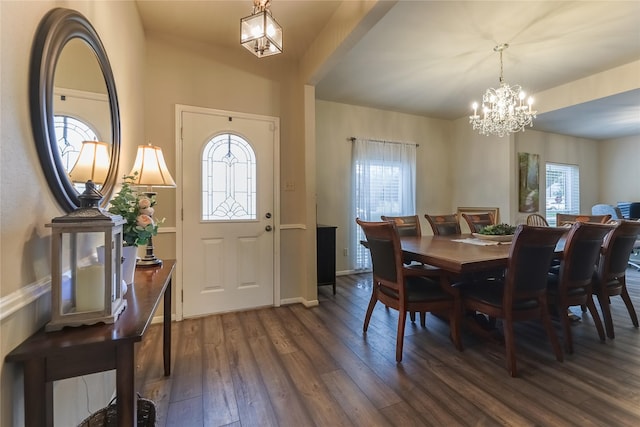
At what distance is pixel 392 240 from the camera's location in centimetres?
209

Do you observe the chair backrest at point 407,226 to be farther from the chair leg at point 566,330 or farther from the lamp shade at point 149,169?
the lamp shade at point 149,169

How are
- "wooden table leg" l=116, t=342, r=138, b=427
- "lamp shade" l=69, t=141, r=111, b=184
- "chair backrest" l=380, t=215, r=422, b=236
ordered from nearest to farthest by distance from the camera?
"wooden table leg" l=116, t=342, r=138, b=427 → "lamp shade" l=69, t=141, r=111, b=184 → "chair backrest" l=380, t=215, r=422, b=236

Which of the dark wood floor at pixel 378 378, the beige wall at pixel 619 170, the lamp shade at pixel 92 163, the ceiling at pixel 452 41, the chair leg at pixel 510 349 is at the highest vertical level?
the ceiling at pixel 452 41

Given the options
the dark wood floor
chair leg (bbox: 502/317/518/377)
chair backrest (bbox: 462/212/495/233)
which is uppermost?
chair backrest (bbox: 462/212/495/233)

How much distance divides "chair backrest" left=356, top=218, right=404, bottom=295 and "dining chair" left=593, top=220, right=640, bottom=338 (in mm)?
1742

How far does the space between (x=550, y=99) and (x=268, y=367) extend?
4.94 meters

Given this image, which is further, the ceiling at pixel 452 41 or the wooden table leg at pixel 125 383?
the ceiling at pixel 452 41

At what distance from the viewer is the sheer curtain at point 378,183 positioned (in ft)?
15.0

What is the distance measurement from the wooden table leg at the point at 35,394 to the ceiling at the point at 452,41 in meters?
2.43

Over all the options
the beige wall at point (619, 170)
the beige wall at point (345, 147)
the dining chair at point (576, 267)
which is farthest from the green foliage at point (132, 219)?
the beige wall at point (619, 170)

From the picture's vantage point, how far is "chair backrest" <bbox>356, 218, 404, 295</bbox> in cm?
206

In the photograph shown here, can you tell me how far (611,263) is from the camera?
2363mm

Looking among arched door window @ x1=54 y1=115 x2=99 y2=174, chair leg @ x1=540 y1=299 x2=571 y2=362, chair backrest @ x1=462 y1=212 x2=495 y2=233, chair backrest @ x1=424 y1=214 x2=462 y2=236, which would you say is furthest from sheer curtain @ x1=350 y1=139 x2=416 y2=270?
arched door window @ x1=54 y1=115 x2=99 y2=174

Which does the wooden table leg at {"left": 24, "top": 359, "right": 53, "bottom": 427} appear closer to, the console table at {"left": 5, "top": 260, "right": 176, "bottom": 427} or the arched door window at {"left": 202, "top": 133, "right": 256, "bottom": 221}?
the console table at {"left": 5, "top": 260, "right": 176, "bottom": 427}
